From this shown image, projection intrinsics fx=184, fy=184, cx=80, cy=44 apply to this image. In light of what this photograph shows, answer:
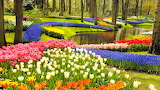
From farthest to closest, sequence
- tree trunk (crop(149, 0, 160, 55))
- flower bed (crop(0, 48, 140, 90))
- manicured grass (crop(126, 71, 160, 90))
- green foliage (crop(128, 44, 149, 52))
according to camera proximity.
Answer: green foliage (crop(128, 44, 149, 52)), tree trunk (crop(149, 0, 160, 55)), manicured grass (crop(126, 71, 160, 90)), flower bed (crop(0, 48, 140, 90))

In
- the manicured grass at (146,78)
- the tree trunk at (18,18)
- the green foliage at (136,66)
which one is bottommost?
the manicured grass at (146,78)

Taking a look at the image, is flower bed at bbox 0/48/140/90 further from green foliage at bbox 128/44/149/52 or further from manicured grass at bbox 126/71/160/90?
green foliage at bbox 128/44/149/52

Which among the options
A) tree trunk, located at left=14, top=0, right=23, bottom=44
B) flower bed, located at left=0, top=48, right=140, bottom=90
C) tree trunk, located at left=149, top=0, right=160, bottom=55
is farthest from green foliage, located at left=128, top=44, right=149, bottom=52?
flower bed, located at left=0, top=48, right=140, bottom=90

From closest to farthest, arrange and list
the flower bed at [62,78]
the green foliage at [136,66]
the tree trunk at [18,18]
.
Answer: the flower bed at [62,78]
the green foliage at [136,66]
the tree trunk at [18,18]

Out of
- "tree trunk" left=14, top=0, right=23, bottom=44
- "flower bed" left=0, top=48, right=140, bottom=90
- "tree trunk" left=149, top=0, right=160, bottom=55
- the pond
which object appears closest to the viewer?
"flower bed" left=0, top=48, right=140, bottom=90

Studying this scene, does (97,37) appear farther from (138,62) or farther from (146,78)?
(146,78)

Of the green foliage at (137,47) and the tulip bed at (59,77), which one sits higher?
the tulip bed at (59,77)

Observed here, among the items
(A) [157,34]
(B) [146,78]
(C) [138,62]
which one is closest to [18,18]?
(C) [138,62]

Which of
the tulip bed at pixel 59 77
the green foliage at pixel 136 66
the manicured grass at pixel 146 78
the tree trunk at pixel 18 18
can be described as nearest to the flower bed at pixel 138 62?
the green foliage at pixel 136 66

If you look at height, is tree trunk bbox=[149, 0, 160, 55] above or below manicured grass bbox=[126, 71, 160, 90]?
above

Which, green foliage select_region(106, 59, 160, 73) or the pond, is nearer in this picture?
green foliage select_region(106, 59, 160, 73)

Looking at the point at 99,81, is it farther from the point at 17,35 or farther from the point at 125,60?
Answer: the point at 17,35

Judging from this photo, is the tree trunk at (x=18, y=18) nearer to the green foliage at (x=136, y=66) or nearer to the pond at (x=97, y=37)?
the green foliage at (x=136, y=66)

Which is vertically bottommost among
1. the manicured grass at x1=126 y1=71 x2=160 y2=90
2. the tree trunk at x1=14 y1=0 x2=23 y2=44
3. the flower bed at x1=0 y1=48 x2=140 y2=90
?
the manicured grass at x1=126 y1=71 x2=160 y2=90
